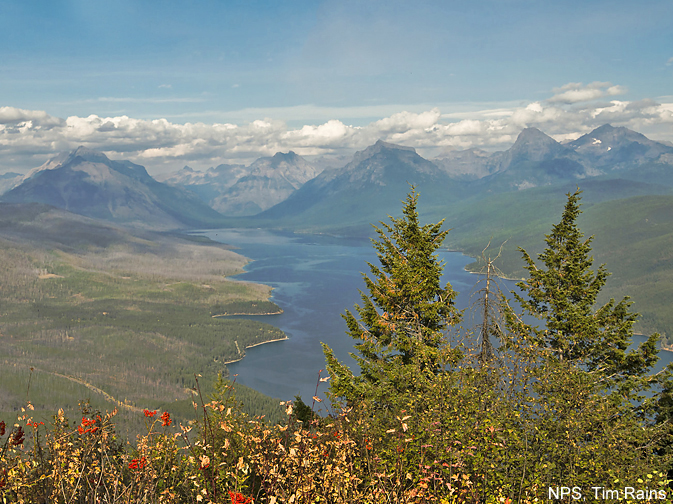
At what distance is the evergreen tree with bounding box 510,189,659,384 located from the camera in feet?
82.4

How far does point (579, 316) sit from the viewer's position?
24.9 meters

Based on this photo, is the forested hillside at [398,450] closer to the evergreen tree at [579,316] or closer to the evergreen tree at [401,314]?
the evergreen tree at [401,314]

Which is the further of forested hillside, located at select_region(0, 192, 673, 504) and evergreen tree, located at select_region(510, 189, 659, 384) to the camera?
evergreen tree, located at select_region(510, 189, 659, 384)

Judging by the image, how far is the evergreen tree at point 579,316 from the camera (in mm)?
25125

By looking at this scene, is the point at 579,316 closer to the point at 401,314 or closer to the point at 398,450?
the point at 401,314

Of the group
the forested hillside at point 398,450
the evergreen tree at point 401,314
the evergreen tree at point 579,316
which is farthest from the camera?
the evergreen tree at point 579,316

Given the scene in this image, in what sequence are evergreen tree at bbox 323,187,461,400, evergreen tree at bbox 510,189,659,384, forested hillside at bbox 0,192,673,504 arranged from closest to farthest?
forested hillside at bbox 0,192,673,504 < evergreen tree at bbox 323,187,461,400 < evergreen tree at bbox 510,189,659,384

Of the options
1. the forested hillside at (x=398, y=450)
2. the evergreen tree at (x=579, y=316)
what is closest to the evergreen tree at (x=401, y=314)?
the forested hillside at (x=398, y=450)

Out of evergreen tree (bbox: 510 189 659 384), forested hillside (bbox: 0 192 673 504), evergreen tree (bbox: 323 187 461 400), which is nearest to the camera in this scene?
forested hillside (bbox: 0 192 673 504)

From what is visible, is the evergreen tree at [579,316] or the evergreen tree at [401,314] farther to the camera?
the evergreen tree at [579,316]

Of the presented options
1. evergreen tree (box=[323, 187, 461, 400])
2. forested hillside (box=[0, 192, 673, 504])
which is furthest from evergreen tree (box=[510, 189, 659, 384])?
evergreen tree (box=[323, 187, 461, 400])

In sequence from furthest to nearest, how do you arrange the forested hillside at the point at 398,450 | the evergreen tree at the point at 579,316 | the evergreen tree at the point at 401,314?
the evergreen tree at the point at 579,316 → the evergreen tree at the point at 401,314 → the forested hillside at the point at 398,450

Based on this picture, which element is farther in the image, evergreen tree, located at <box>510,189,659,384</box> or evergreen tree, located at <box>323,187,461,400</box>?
evergreen tree, located at <box>510,189,659,384</box>

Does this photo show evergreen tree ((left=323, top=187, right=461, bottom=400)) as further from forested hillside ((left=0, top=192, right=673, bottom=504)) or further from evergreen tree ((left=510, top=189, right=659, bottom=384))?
evergreen tree ((left=510, top=189, right=659, bottom=384))
